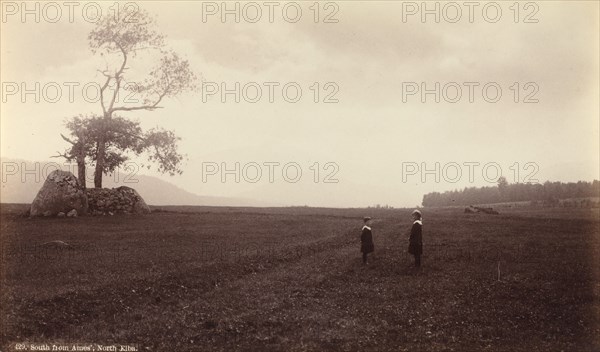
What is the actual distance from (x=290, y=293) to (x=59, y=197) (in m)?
29.0

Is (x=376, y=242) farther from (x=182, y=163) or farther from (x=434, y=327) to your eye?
(x=182, y=163)

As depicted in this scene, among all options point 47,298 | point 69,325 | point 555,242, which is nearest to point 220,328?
point 69,325

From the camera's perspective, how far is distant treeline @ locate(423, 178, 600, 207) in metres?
101

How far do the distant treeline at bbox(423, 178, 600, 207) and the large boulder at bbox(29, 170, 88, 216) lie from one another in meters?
79.3

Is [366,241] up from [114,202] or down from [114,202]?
down

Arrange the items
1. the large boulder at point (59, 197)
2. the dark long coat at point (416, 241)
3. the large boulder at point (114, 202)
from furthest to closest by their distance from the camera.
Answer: the large boulder at point (114, 202), the large boulder at point (59, 197), the dark long coat at point (416, 241)

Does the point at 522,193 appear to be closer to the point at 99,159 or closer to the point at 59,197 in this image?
the point at 99,159

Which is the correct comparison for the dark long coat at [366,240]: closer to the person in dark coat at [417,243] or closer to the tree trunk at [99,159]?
the person in dark coat at [417,243]

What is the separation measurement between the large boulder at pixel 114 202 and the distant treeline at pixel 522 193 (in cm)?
7285

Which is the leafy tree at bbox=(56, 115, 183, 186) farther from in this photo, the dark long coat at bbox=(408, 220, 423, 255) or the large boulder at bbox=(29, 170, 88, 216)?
the dark long coat at bbox=(408, 220, 423, 255)

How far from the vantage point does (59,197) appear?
39219mm

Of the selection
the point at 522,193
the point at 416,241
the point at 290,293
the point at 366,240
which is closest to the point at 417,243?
the point at 416,241

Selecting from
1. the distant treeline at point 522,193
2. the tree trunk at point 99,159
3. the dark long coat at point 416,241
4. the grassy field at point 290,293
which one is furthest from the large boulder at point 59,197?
the distant treeline at point 522,193

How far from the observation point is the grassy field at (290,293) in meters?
13.6
